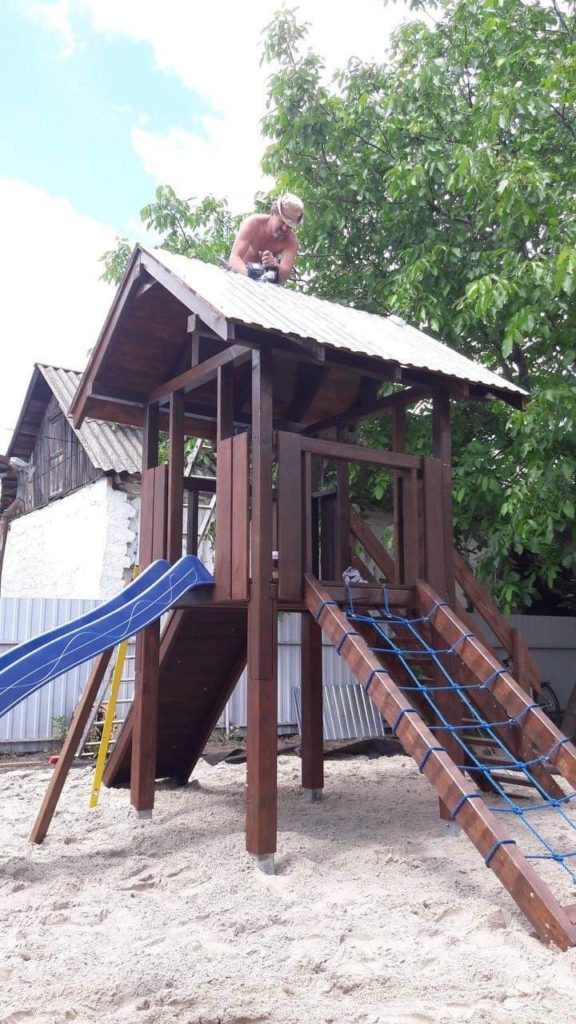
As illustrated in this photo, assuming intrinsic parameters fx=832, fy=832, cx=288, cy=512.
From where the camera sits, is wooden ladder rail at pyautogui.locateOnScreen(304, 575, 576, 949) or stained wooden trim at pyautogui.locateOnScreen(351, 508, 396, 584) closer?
wooden ladder rail at pyautogui.locateOnScreen(304, 575, 576, 949)

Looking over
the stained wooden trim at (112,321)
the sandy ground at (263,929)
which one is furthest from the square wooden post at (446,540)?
the stained wooden trim at (112,321)

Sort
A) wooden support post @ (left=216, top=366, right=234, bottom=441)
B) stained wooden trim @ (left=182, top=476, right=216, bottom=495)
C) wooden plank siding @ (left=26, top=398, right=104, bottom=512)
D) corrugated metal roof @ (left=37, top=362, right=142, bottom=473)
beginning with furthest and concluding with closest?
wooden plank siding @ (left=26, top=398, right=104, bottom=512) < corrugated metal roof @ (left=37, top=362, right=142, bottom=473) < stained wooden trim @ (left=182, top=476, right=216, bottom=495) < wooden support post @ (left=216, top=366, right=234, bottom=441)

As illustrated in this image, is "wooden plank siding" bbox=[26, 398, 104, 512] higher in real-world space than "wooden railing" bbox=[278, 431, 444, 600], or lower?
higher

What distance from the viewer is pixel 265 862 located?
15.3ft

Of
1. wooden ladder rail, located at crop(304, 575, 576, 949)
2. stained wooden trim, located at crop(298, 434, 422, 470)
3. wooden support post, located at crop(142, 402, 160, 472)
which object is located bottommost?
wooden ladder rail, located at crop(304, 575, 576, 949)

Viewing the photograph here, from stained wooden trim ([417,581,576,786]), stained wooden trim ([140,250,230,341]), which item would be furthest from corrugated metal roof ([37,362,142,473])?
stained wooden trim ([417,581,576,786])

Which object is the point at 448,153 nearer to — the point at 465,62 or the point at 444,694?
the point at 465,62

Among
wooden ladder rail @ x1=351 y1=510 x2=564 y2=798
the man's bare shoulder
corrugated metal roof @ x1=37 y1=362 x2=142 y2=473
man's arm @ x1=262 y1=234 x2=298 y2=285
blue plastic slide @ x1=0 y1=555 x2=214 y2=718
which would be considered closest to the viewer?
blue plastic slide @ x1=0 y1=555 x2=214 y2=718

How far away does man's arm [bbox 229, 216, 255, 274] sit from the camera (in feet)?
22.3

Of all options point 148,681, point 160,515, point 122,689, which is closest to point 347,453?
point 160,515

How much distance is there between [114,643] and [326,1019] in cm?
251

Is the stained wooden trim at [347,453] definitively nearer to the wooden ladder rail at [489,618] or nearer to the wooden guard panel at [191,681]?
the wooden ladder rail at [489,618]

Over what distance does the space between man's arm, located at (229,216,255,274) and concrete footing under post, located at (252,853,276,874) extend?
445 cm

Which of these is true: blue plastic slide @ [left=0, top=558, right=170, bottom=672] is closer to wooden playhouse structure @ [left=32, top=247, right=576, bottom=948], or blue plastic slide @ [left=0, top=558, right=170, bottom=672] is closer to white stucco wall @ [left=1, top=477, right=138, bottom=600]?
wooden playhouse structure @ [left=32, top=247, right=576, bottom=948]
